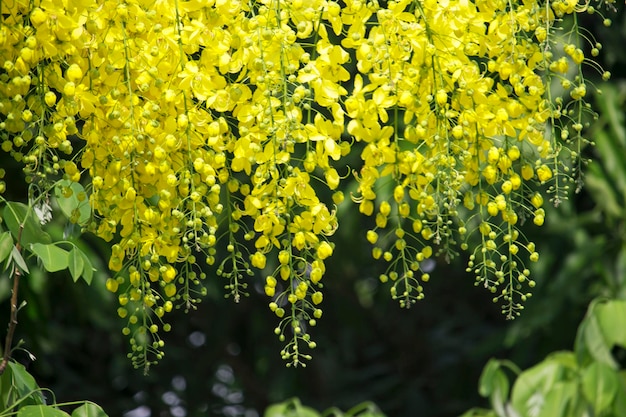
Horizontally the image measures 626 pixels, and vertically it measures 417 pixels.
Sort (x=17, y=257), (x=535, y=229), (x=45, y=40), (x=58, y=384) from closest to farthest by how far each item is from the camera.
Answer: (x=45, y=40) → (x=17, y=257) → (x=535, y=229) → (x=58, y=384)

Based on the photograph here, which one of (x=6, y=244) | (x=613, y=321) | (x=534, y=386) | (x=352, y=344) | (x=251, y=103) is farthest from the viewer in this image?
(x=352, y=344)

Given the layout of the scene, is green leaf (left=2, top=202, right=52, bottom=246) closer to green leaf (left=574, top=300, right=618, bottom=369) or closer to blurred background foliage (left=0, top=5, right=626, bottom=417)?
green leaf (left=574, top=300, right=618, bottom=369)

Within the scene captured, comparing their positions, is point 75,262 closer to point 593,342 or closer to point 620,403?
point 593,342

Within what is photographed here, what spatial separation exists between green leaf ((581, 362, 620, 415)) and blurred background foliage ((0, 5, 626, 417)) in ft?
4.35

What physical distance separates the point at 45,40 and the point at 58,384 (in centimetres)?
309

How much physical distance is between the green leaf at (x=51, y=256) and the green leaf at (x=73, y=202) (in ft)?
0.17

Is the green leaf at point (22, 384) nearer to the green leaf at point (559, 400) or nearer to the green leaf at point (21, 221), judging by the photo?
the green leaf at point (21, 221)

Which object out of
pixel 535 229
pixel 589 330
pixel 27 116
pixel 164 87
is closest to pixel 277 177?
pixel 164 87

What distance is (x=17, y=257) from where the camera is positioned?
1367 mm

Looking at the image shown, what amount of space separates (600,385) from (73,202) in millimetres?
1234

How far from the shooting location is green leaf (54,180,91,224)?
51.2 inches

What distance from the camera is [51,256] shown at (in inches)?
54.2

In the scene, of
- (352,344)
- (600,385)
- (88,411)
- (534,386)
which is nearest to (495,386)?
(534,386)

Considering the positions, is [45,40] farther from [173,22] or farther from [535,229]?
[535,229]
